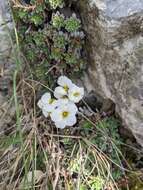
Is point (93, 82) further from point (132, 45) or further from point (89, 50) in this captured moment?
point (132, 45)

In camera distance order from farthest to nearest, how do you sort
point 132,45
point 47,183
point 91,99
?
1. point 91,99
2. point 47,183
3. point 132,45

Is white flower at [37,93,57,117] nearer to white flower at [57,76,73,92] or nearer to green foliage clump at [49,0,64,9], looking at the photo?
white flower at [57,76,73,92]

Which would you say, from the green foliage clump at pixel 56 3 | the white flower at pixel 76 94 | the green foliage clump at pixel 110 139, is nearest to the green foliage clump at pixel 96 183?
the green foliage clump at pixel 110 139

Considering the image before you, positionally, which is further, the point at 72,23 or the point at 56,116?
the point at 56,116

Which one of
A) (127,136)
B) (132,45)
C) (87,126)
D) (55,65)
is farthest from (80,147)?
(132,45)

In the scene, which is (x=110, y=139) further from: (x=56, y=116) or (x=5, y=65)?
(x=5, y=65)

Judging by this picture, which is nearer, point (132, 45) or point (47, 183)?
point (132, 45)

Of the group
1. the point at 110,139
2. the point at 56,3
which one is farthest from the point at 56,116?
the point at 56,3
